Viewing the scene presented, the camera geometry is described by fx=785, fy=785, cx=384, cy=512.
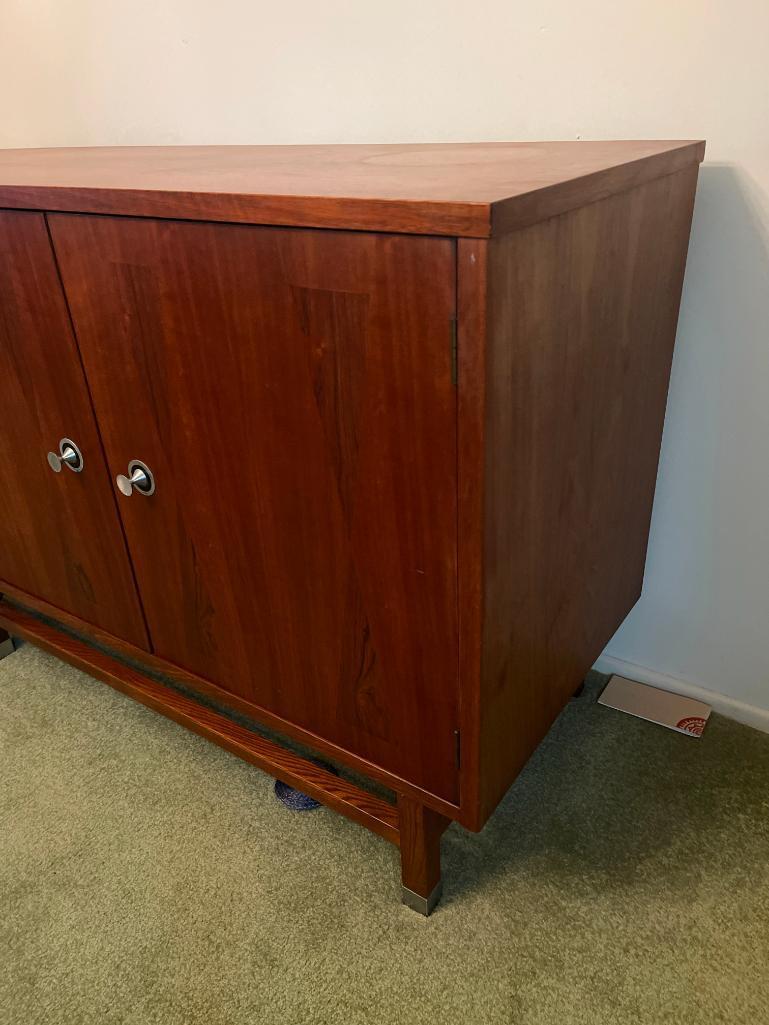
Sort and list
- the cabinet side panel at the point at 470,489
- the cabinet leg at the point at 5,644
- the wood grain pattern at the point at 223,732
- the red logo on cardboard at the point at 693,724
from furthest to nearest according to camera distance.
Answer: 1. the cabinet leg at the point at 5,644
2. the red logo on cardboard at the point at 693,724
3. the wood grain pattern at the point at 223,732
4. the cabinet side panel at the point at 470,489

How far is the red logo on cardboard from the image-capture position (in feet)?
3.80

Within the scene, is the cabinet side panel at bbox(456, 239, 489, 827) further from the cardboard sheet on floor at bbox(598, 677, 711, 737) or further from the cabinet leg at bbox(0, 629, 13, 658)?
the cabinet leg at bbox(0, 629, 13, 658)

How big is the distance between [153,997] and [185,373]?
0.68 meters

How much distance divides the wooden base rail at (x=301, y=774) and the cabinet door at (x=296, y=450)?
11cm

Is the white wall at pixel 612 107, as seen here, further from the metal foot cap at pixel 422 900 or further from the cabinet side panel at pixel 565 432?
the metal foot cap at pixel 422 900

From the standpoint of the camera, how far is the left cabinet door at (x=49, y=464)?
890 mm

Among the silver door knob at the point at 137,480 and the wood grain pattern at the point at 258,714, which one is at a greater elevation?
the silver door knob at the point at 137,480

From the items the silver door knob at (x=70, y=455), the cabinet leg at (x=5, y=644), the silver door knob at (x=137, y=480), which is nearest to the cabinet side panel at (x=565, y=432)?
the silver door knob at (x=137, y=480)

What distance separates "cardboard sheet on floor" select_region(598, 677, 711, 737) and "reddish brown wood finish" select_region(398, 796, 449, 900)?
16.5 inches

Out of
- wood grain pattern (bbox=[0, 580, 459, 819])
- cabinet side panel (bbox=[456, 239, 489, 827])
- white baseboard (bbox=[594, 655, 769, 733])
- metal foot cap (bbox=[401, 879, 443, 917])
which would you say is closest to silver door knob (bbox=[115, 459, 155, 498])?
wood grain pattern (bbox=[0, 580, 459, 819])

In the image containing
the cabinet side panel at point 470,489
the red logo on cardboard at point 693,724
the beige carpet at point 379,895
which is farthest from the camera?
the red logo on cardboard at point 693,724

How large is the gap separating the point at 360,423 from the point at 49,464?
1.80 feet

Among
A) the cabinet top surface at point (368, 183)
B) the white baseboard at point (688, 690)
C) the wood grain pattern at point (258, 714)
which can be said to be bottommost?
the white baseboard at point (688, 690)

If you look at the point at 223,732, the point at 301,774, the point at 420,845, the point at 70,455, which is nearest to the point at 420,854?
the point at 420,845
